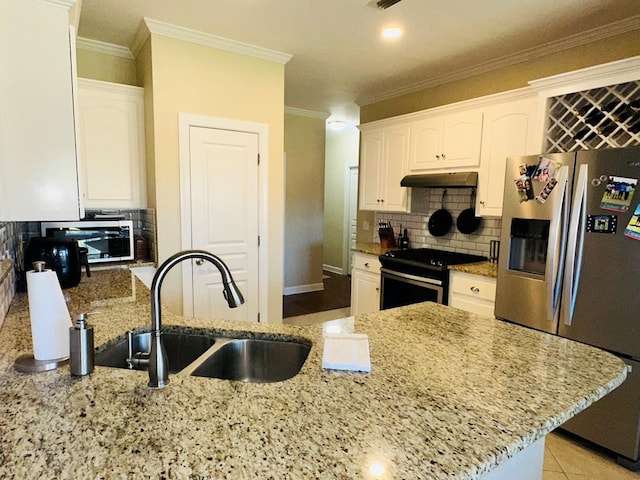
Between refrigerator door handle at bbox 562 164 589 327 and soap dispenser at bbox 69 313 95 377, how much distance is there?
232 cm

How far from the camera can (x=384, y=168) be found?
386 centimetres

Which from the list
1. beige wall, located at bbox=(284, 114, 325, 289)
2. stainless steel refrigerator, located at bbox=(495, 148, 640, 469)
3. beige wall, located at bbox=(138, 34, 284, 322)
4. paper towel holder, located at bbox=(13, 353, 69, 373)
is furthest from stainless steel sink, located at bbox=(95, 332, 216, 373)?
beige wall, located at bbox=(284, 114, 325, 289)

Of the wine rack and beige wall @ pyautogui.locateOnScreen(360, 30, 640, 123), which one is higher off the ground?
beige wall @ pyautogui.locateOnScreen(360, 30, 640, 123)

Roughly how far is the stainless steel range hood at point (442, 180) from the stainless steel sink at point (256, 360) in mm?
2256

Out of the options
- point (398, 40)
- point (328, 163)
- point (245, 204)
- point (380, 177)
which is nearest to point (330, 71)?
point (398, 40)

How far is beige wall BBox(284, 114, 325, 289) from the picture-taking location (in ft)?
17.4

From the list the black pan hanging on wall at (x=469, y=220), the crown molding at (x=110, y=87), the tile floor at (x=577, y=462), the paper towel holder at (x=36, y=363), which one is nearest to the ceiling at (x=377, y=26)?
the crown molding at (x=110, y=87)

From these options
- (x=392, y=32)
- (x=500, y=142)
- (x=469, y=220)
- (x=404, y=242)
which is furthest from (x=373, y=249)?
(x=392, y=32)

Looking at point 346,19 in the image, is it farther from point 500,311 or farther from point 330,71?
point 500,311

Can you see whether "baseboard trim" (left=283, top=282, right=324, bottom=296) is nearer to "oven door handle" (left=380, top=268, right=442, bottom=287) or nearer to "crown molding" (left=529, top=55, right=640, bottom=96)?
"oven door handle" (left=380, top=268, right=442, bottom=287)

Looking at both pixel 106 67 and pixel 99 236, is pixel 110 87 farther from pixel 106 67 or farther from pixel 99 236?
pixel 99 236

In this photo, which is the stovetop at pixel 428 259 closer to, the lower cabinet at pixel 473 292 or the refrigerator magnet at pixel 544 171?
the lower cabinet at pixel 473 292

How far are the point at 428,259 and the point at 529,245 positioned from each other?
2.91ft

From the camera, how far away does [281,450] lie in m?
0.74
